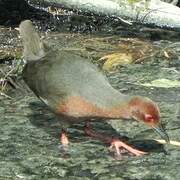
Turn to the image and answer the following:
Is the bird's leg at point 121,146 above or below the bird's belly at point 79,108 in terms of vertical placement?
below

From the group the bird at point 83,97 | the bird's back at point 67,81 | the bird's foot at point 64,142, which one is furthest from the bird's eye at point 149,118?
the bird's foot at point 64,142

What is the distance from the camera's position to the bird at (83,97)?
5266mm

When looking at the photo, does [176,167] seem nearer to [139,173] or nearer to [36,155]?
[139,173]

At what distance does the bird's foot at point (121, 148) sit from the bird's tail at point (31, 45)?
123 cm

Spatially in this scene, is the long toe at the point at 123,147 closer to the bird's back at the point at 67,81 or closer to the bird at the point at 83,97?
the bird at the point at 83,97

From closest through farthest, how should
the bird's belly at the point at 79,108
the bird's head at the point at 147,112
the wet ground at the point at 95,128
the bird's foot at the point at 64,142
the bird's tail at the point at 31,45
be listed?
the bird's head at the point at 147,112, the wet ground at the point at 95,128, the bird's belly at the point at 79,108, the bird's foot at the point at 64,142, the bird's tail at the point at 31,45

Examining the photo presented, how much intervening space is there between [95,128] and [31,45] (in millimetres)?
1108

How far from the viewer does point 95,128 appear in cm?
617

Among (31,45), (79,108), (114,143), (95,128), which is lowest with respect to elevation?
(95,128)

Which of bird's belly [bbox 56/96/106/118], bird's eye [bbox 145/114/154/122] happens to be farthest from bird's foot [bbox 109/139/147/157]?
bird's eye [bbox 145/114/154/122]

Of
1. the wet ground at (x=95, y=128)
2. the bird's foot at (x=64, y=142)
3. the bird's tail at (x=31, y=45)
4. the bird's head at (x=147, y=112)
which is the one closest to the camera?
the bird's head at (x=147, y=112)

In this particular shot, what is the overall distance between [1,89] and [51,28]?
2.46m

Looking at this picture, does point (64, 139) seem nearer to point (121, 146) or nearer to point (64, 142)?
point (64, 142)

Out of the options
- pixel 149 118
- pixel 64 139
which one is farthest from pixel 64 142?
pixel 149 118
